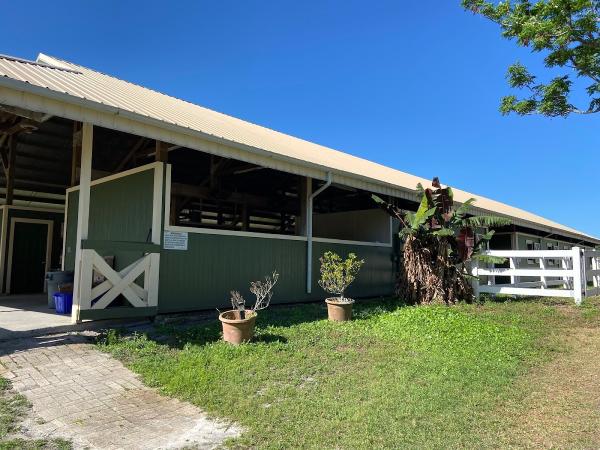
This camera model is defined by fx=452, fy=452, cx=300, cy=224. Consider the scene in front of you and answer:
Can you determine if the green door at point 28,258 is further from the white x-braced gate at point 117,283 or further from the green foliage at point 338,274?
the green foliage at point 338,274

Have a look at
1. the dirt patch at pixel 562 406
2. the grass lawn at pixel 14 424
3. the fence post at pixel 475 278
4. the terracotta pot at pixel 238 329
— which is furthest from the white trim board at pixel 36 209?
the dirt patch at pixel 562 406

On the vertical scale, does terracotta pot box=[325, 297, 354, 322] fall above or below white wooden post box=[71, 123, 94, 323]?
below

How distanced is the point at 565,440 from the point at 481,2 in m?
9.42

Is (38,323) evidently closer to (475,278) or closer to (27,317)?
(27,317)

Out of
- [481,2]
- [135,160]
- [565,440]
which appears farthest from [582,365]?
[135,160]

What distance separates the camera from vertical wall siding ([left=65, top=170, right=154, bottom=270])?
8.05m

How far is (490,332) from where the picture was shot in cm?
722

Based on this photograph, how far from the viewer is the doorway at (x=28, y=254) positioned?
494 inches

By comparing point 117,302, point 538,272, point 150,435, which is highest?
point 538,272

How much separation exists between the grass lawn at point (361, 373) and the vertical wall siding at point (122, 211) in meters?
2.16

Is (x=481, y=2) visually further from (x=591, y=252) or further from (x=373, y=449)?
(x=373, y=449)

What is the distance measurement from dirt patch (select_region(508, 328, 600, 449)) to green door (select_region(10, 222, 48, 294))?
12829mm

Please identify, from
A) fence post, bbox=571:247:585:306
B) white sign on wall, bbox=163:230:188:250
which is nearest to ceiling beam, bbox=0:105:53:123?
white sign on wall, bbox=163:230:188:250

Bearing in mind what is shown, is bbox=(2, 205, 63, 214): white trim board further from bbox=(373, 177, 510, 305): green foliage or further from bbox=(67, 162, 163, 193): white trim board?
bbox=(373, 177, 510, 305): green foliage
